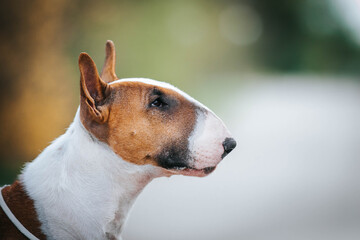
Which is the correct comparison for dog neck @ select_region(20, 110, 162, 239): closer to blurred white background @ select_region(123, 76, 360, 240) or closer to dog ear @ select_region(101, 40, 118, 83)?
dog ear @ select_region(101, 40, 118, 83)

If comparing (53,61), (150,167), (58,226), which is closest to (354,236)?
(150,167)

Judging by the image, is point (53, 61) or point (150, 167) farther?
point (53, 61)

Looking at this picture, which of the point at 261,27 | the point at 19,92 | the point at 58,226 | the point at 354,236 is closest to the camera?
the point at 58,226

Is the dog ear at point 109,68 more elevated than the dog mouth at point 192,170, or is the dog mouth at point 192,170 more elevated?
the dog ear at point 109,68

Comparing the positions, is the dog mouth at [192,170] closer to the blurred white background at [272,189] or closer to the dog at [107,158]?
the dog at [107,158]

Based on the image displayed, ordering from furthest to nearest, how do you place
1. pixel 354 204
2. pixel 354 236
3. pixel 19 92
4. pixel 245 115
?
pixel 245 115, pixel 354 204, pixel 19 92, pixel 354 236

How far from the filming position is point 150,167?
109cm

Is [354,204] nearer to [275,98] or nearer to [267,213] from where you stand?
[267,213]

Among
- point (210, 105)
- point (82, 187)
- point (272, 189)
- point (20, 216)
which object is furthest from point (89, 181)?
point (210, 105)

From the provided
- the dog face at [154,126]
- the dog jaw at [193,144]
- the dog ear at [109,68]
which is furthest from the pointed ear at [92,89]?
the dog ear at [109,68]

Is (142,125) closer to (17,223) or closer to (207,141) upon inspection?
(207,141)

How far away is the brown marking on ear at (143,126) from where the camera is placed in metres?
1.05

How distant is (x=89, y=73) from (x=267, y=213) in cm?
182

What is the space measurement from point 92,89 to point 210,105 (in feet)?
12.0
